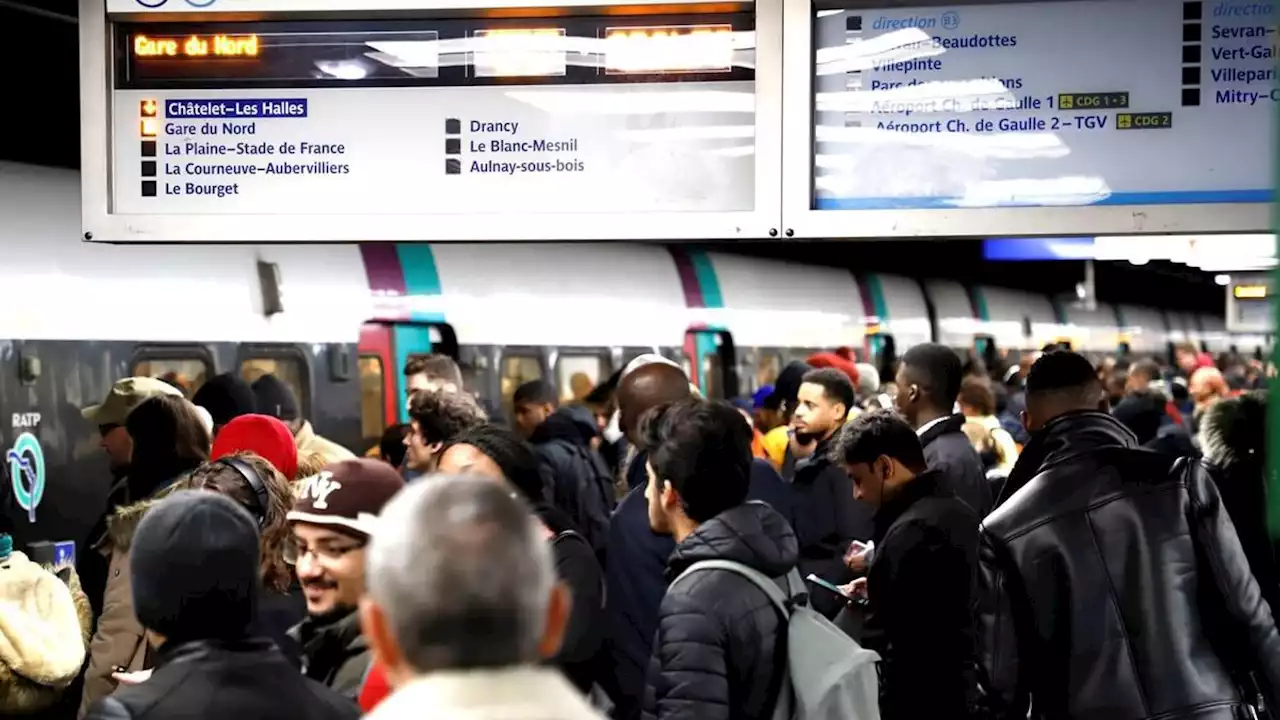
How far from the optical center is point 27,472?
25.6 feet

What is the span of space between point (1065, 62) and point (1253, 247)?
760cm

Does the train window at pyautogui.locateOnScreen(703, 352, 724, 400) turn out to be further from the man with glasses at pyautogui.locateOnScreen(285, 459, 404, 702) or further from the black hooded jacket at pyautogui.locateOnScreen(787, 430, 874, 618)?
the man with glasses at pyautogui.locateOnScreen(285, 459, 404, 702)

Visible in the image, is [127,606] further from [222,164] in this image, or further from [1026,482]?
[1026,482]

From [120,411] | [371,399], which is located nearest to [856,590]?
[120,411]

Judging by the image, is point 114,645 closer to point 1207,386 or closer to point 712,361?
point 712,361

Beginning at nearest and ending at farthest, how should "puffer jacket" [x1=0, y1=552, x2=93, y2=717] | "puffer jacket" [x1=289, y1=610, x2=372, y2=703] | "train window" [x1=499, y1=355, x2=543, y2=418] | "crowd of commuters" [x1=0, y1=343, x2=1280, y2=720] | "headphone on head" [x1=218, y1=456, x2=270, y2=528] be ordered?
"crowd of commuters" [x1=0, y1=343, x2=1280, y2=720] < "puffer jacket" [x1=289, y1=610, x2=372, y2=703] < "headphone on head" [x1=218, y1=456, x2=270, y2=528] < "puffer jacket" [x1=0, y1=552, x2=93, y2=717] < "train window" [x1=499, y1=355, x2=543, y2=418]

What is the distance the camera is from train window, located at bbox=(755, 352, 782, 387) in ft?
54.1

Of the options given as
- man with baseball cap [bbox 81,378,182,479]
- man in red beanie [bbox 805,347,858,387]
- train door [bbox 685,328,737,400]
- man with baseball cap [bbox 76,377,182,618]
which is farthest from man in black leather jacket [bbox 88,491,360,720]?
train door [bbox 685,328,737,400]

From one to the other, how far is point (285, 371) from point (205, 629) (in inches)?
284

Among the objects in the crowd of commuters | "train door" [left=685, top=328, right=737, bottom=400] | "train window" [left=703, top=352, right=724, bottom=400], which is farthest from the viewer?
"train window" [left=703, top=352, right=724, bottom=400]

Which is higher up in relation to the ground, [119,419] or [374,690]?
[119,419]

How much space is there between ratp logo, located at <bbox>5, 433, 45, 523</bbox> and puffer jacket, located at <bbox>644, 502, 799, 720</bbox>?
4.72 metres

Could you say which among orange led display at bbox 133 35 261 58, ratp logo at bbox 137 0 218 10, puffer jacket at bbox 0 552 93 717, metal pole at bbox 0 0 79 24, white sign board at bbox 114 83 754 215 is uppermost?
metal pole at bbox 0 0 79 24

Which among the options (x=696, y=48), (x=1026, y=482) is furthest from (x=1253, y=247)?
(x=696, y=48)
